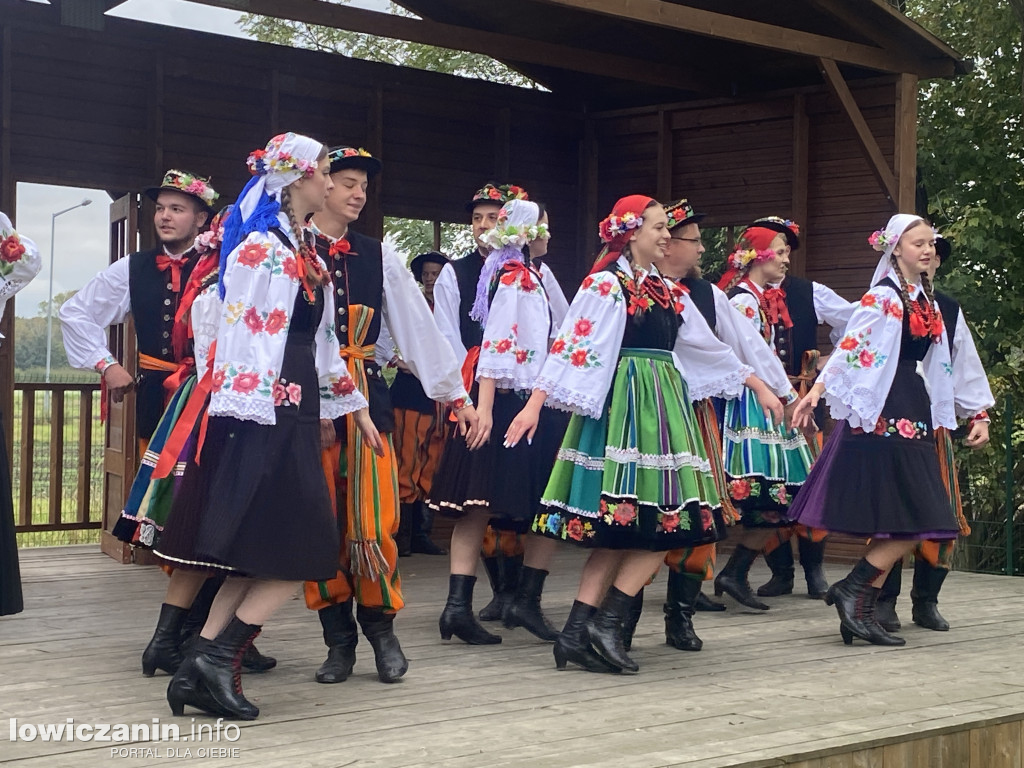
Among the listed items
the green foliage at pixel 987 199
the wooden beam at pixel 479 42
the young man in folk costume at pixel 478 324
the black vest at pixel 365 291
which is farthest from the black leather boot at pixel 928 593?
the green foliage at pixel 987 199

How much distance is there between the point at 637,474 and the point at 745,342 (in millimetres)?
1149

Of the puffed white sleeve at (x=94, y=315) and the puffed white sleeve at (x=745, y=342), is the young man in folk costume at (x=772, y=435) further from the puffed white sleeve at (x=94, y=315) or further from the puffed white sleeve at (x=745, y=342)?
the puffed white sleeve at (x=94, y=315)

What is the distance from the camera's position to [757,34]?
658 cm

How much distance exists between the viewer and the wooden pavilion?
686cm

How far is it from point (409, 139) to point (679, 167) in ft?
5.33

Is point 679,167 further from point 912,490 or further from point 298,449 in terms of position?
point 298,449

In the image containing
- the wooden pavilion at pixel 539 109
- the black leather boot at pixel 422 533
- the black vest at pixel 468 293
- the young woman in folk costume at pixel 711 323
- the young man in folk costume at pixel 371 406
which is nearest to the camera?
the young man in folk costume at pixel 371 406

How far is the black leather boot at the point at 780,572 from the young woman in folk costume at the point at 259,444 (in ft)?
10.1

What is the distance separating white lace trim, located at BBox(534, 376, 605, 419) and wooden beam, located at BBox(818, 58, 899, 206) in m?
3.48

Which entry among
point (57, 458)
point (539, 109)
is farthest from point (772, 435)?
point (57, 458)

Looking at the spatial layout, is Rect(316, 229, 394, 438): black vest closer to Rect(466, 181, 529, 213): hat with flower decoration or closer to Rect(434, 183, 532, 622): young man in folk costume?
Rect(434, 183, 532, 622): young man in folk costume

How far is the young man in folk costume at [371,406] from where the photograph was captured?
12.8ft

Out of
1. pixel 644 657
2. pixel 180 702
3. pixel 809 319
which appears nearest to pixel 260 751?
pixel 180 702

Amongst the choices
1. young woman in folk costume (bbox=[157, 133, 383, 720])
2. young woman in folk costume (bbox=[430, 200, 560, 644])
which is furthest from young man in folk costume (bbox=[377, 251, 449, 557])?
young woman in folk costume (bbox=[157, 133, 383, 720])
